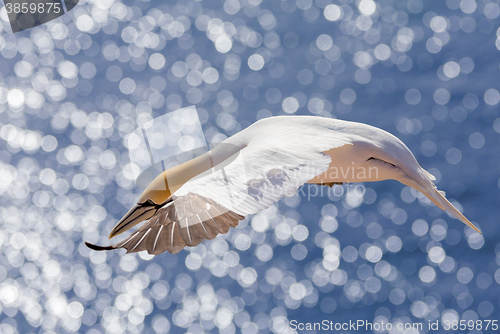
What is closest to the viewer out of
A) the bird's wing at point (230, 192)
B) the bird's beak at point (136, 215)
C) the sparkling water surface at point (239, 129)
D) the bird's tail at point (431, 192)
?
the bird's wing at point (230, 192)

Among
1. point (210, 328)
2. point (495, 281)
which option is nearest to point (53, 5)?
point (210, 328)

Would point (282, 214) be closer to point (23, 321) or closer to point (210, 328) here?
point (210, 328)

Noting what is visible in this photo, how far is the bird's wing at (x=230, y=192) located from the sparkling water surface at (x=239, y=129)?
8124 mm

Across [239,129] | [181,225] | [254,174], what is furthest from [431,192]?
[239,129]

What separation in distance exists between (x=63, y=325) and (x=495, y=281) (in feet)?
28.5

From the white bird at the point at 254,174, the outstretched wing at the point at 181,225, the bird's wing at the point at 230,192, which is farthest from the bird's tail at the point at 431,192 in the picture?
the outstretched wing at the point at 181,225

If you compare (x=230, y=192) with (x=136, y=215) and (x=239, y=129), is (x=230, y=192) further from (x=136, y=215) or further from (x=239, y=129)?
(x=239, y=129)

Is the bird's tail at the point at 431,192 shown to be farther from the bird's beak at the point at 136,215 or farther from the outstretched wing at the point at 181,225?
the bird's beak at the point at 136,215

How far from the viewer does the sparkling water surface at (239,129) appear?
Result: 1183cm

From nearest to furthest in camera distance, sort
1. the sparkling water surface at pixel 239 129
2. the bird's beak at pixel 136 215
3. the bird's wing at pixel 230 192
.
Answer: the bird's wing at pixel 230 192 → the bird's beak at pixel 136 215 → the sparkling water surface at pixel 239 129

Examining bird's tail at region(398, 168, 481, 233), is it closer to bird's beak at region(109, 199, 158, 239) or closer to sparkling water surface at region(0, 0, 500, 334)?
bird's beak at region(109, 199, 158, 239)

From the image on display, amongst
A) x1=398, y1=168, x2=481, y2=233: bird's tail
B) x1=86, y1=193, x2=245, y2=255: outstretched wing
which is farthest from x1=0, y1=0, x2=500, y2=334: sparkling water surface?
x1=86, y1=193, x2=245, y2=255: outstretched wing

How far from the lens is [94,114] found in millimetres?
13969

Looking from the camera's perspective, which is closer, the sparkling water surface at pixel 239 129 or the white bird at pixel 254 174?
the white bird at pixel 254 174
